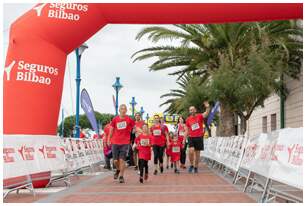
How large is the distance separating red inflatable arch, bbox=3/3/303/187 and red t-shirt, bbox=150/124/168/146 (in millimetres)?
4595

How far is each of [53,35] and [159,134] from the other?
5.76 meters

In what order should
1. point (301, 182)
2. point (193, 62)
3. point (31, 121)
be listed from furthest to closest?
point (193, 62) < point (31, 121) < point (301, 182)

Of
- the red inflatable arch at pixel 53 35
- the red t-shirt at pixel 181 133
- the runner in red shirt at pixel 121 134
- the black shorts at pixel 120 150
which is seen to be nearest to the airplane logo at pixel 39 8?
the red inflatable arch at pixel 53 35

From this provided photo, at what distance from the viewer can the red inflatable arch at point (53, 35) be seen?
36.4ft

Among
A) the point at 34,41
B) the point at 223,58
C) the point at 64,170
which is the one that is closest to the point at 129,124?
the point at 64,170

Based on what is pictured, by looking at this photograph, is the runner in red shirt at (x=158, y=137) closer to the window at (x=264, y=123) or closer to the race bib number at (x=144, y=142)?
the race bib number at (x=144, y=142)

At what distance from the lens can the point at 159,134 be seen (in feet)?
53.1

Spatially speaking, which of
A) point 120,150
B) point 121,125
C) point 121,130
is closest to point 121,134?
point 121,130

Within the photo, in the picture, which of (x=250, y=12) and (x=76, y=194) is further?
(x=250, y=12)

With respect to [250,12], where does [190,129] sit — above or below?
below

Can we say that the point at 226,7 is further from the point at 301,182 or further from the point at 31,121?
the point at 301,182

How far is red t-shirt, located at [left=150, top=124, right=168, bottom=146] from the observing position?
53.0 ft

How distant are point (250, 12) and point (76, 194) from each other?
232 inches

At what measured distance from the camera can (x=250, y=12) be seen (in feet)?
40.3
